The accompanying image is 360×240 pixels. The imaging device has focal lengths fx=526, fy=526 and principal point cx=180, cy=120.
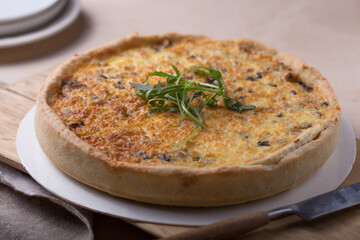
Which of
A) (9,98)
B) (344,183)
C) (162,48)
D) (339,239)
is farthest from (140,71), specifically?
(339,239)

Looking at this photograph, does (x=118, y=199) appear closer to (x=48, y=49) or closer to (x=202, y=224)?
(x=202, y=224)

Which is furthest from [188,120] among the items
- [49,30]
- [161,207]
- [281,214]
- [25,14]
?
[25,14]

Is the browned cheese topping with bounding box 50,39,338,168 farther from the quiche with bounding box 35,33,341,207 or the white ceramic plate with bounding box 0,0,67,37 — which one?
the white ceramic plate with bounding box 0,0,67,37

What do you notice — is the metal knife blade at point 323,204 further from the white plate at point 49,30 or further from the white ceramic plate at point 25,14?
the white ceramic plate at point 25,14

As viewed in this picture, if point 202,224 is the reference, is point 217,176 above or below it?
above

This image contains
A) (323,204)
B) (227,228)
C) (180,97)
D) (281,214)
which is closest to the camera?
(227,228)

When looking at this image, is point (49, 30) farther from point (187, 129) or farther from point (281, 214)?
point (281, 214)

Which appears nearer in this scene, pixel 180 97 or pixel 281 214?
pixel 281 214
